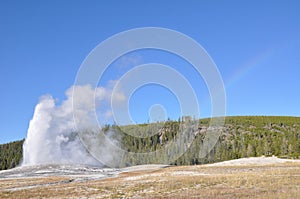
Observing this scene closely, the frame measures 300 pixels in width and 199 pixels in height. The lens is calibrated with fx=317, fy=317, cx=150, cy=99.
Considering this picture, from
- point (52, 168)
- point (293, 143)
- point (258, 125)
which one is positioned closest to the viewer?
point (52, 168)

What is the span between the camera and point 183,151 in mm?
130375

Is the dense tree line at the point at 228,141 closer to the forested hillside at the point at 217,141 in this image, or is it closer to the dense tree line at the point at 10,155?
the forested hillside at the point at 217,141

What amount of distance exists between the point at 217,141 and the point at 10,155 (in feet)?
324

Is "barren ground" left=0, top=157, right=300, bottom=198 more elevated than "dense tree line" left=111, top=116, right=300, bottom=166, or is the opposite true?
"dense tree line" left=111, top=116, right=300, bottom=166

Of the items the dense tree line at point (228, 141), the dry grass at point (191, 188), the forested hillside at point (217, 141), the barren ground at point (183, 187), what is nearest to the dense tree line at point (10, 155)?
the forested hillside at point (217, 141)

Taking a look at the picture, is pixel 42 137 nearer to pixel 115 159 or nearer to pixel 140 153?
pixel 115 159

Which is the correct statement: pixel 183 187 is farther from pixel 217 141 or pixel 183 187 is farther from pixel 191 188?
pixel 217 141

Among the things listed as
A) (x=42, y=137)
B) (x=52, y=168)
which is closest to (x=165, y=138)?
(x=42, y=137)

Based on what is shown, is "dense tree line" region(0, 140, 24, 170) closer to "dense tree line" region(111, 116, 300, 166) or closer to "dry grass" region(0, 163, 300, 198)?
"dense tree line" region(111, 116, 300, 166)

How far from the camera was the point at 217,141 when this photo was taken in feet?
473

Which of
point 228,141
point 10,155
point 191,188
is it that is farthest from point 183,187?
point 10,155

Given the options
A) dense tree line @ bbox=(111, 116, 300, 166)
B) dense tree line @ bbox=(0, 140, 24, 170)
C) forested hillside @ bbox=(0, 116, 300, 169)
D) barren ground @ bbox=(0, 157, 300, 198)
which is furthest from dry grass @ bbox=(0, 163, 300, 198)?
dense tree line @ bbox=(0, 140, 24, 170)

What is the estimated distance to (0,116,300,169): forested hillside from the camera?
375 feet

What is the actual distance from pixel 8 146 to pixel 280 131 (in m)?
153
